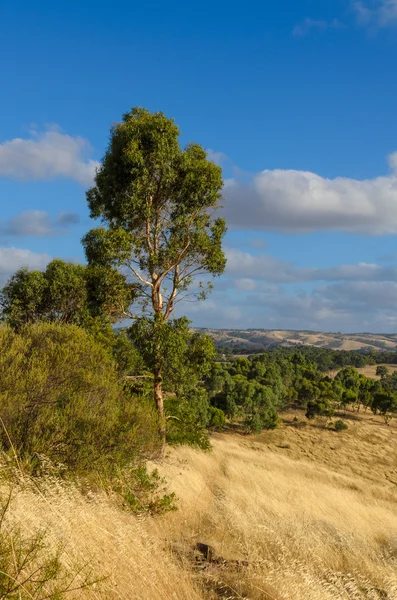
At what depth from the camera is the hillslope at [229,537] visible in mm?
5359

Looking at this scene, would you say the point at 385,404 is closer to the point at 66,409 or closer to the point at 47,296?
the point at 47,296

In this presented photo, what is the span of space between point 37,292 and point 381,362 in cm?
17646

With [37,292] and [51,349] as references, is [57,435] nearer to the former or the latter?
[51,349]

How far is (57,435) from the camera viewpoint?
10586 millimetres

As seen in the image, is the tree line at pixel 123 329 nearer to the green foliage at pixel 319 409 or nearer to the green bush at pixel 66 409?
the green bush at pixel 66 409

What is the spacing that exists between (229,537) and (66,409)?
510 centimetres

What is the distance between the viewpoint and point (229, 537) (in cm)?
988

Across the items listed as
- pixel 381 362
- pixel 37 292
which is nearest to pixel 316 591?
pixel 37 292

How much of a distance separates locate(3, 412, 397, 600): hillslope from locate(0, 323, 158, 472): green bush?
5.97 feet

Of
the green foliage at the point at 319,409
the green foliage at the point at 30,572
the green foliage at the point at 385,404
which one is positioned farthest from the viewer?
the green foliage at the point at 385,404

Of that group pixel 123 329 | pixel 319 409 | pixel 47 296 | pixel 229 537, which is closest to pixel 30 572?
pixel 229 537

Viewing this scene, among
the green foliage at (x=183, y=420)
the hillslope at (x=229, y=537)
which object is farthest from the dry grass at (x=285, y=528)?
the green foliage at (x=183, y=420)

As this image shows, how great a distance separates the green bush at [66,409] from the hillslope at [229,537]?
1.82 m

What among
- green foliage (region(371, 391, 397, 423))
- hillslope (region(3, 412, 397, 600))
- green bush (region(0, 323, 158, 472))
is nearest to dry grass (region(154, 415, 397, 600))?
hillslope (region(3, 412, 397, 600))
